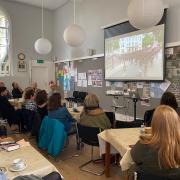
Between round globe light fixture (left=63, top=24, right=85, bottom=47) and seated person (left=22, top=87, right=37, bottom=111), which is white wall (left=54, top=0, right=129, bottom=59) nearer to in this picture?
round globe light fixture (left=63, top=24, right=85, bottom=47)

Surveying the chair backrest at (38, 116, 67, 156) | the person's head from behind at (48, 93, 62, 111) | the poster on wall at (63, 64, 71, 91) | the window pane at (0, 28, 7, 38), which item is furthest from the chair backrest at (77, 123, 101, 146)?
the window pane at (0, 28, 7, 38)

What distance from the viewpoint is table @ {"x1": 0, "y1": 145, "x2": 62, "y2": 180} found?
158cm

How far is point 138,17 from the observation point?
272 centimetres

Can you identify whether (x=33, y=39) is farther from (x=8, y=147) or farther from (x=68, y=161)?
(x=8, y=147)

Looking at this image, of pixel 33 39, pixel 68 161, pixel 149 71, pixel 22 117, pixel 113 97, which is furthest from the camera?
pixel 33 39

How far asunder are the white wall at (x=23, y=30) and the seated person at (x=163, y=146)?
730 cm

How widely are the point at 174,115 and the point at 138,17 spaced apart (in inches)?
61.1

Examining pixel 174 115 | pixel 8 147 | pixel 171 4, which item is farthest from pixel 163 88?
pixel 8 147

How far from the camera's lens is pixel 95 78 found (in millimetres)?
6668

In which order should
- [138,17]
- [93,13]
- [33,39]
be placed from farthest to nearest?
[33,39] → [93,13] → [138,17]

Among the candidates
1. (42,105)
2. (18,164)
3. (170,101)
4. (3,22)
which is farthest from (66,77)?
(18,164)

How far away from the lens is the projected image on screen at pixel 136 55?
455 cm

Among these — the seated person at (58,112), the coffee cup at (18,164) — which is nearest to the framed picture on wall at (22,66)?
the seated person at (58,112)

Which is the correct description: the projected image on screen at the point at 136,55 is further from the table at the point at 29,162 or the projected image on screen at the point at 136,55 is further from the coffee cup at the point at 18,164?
the coffee cup at the point at 18,164
